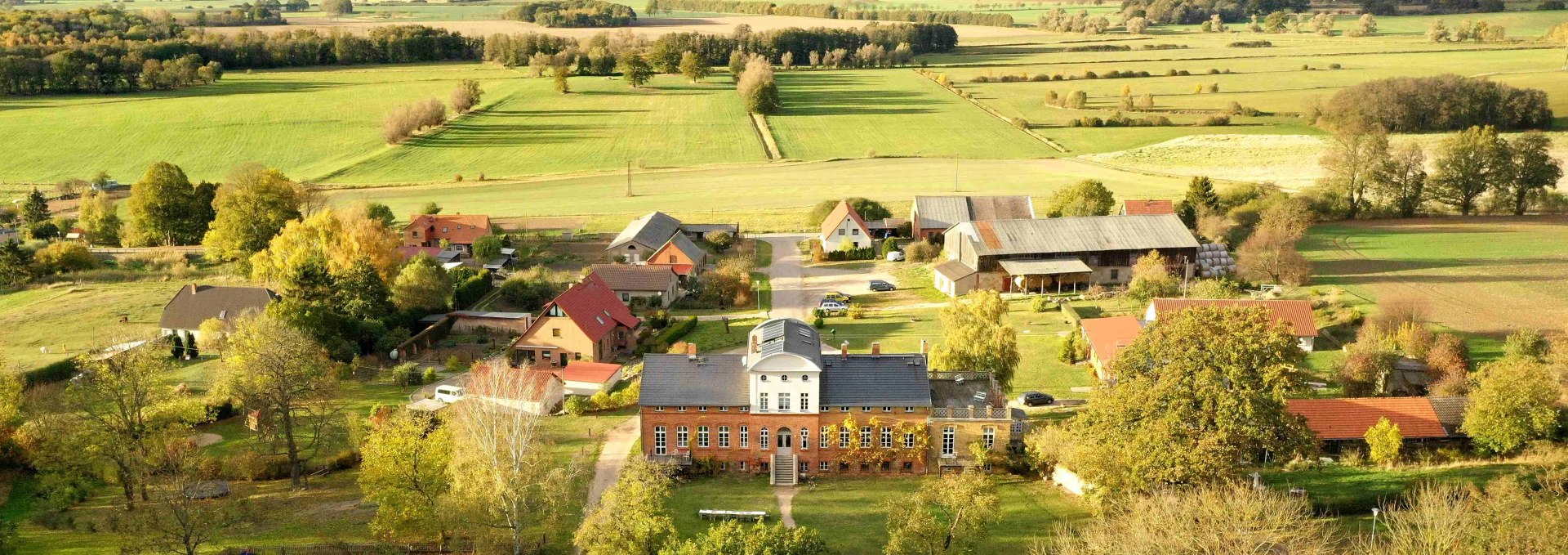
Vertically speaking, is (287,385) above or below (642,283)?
above

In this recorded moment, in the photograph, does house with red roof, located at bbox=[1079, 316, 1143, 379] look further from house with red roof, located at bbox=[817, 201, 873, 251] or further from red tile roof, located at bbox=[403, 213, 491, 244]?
red tile roof, located at bbox=[403, 213, 491, 244]

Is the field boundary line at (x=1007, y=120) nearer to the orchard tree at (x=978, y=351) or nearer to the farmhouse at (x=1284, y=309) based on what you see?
the farmhouse at (x=1284, y=309)

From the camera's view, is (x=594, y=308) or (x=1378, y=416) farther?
(x=594, y=308)

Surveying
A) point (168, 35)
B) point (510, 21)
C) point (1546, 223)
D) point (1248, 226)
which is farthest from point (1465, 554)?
point (510, 21)

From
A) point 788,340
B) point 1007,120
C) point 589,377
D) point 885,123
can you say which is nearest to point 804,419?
point 788,340

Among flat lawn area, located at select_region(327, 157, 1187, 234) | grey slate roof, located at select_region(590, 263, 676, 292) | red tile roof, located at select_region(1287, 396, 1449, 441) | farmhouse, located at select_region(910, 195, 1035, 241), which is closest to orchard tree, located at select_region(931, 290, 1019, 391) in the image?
red tile roof, located at select_region(1287, 396, 1449, 441)

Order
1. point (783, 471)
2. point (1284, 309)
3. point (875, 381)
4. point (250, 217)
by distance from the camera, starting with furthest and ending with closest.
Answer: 1. point (250, 217)
2. point (1284, 309)
3. point (875, 381)
4. point (783, 471)

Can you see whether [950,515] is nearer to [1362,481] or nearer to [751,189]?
[1362,481]
